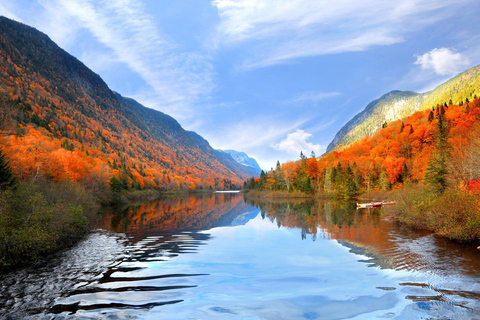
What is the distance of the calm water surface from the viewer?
9398 mm

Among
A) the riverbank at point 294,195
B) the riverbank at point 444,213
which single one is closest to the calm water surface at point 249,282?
the riverbank at point 444,213

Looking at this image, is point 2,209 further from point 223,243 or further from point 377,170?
point 377,170

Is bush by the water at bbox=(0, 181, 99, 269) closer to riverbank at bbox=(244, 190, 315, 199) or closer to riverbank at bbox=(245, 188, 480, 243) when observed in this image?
riverbank at bbox=(245, 188, 480, 243)

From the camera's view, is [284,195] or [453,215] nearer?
[453,215]

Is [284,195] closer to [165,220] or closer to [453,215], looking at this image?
[165,220]

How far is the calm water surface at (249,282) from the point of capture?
940 cm

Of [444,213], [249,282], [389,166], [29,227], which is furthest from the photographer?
[389,166]

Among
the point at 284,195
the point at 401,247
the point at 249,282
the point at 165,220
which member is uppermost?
the point at 284,195

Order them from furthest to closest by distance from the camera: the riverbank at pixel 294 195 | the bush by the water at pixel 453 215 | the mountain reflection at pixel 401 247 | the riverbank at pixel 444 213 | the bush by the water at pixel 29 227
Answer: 1. the riverbank at pixel 294 195
2. the riverbank at pixel 444 213
3. the bush by the water at pixel 453 215
4. the mountain reflection at pixel 401 247
5. the bush by the water at pixel 29 227

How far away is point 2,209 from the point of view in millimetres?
13828

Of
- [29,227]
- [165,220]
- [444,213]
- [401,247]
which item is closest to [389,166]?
[444,213]

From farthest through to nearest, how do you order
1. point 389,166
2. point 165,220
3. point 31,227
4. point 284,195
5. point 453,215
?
1. point 284,195
2. point 389,166
3. point 165,220
4. point 453,215
5. point 31,227

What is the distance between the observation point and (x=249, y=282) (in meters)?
12.6

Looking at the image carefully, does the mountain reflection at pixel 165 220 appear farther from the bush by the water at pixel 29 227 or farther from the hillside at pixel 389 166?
the hillside at pixel 389 166
